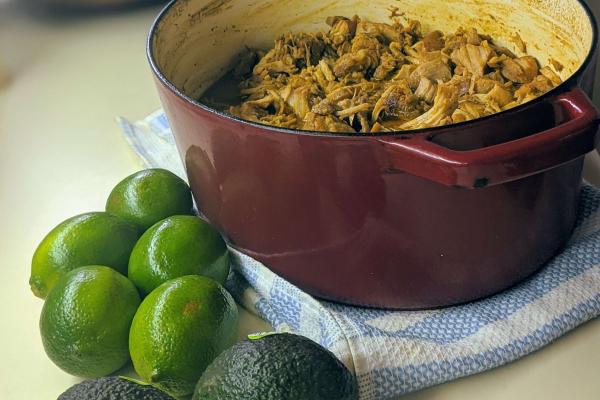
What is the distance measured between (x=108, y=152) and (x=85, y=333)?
1.49ft

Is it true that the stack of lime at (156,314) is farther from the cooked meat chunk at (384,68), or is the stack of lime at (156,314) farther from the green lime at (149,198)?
the cooked meat chunk at (384,68)

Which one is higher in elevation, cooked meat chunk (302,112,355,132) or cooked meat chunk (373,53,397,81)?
cooked meat chunk (302,112,355,132)

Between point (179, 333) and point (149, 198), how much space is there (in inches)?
8.4

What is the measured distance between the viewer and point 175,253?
0.75 m

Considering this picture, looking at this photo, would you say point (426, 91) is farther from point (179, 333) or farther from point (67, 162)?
point (67, 162)

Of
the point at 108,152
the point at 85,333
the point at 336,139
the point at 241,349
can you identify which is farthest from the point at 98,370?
the point at 108,152

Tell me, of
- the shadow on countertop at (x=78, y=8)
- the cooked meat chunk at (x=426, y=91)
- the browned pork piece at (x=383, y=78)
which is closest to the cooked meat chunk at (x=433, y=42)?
the browned pork piece at (x=383, y=78)

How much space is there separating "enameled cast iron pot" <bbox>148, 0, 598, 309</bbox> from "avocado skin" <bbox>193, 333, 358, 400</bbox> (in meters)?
0.12

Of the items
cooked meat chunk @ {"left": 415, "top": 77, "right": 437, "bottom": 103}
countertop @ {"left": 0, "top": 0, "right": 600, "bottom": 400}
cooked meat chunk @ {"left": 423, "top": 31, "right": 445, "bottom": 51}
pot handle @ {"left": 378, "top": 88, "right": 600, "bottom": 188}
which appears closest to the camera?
pot handle @ {"left": 378, "top": 88, "right": 600, "bottom": 188}

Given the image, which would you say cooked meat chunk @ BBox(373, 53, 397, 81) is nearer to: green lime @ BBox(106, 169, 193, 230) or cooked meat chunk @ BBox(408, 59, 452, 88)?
cooked meat chunk @ BBox(408, 59, 452, 88)

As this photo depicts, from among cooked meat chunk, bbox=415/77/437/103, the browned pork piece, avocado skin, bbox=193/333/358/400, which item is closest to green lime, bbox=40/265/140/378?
avocado skin, bbox=193/333/358/400

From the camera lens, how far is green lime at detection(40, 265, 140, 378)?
0.69 meters

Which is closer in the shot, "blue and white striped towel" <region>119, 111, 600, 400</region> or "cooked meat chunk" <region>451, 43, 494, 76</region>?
"blue and white striped towel" <region>119, 111, 600, 400</region>


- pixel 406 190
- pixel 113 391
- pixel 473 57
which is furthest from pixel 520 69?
pixel 113 391
